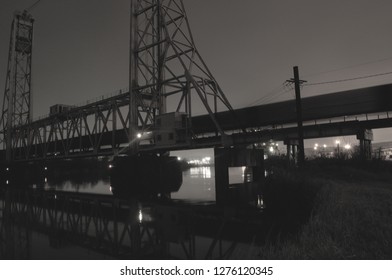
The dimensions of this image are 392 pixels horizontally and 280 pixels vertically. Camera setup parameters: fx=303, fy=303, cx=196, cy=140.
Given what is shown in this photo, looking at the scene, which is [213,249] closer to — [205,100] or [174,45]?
[205,100]

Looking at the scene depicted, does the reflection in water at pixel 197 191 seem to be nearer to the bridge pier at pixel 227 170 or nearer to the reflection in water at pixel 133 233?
the bridge pier at pixel 227 170

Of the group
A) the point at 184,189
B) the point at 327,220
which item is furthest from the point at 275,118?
the point at 327,220

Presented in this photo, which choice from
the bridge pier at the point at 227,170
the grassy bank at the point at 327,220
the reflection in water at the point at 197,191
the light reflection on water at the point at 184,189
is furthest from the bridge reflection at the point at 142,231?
the light reflection on water at the point at 184,189

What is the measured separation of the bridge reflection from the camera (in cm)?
845

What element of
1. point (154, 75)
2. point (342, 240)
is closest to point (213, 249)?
point (342, 240)

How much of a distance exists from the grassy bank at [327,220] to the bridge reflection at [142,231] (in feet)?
3.29

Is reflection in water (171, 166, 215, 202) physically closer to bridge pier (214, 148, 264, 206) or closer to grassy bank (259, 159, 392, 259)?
bridge pier (214, 148, 264, 206)

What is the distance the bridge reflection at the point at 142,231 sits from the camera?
845 cm

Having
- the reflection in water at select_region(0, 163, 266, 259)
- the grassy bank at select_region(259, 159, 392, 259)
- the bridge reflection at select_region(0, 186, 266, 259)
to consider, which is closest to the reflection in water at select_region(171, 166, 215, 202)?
the bridge reflection at select_region(0, 186, 266, 259)

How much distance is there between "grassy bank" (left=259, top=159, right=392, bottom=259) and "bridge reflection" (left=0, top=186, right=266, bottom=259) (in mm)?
1004

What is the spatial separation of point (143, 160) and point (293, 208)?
18.6 m

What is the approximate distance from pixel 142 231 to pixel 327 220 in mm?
6226

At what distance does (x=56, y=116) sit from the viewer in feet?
143

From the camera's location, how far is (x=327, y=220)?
9.32 metres
